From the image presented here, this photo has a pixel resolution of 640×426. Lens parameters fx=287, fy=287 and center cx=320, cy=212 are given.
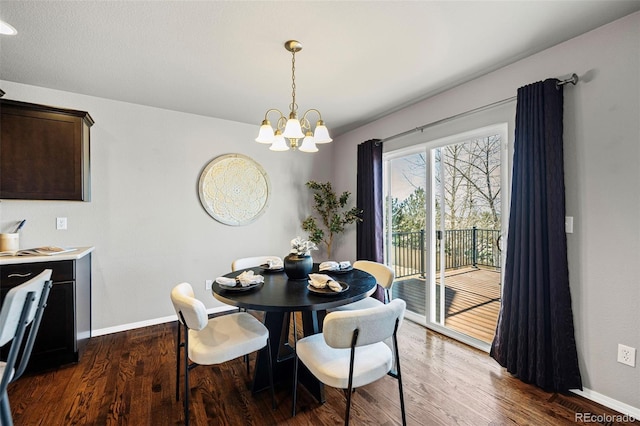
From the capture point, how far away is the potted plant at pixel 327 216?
418 cm

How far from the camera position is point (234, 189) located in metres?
3.78

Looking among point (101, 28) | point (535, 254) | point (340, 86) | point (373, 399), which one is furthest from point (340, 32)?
point (373, 399)

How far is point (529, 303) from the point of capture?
2139 mm

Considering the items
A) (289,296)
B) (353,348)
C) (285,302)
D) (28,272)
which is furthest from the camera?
(28,272)

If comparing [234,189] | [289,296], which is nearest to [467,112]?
[289,296]

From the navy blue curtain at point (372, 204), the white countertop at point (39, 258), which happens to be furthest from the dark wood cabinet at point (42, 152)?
the navy blue curtain at point (372, 204)

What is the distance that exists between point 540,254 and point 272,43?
8.14 ft

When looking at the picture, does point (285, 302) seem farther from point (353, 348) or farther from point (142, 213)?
point (142, 213)

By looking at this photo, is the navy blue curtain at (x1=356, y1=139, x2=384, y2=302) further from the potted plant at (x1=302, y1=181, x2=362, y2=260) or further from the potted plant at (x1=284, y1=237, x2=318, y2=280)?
the potted plant at (x1=284, y1=237, x2=318, y2=280)

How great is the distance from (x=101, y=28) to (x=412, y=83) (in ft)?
8.17

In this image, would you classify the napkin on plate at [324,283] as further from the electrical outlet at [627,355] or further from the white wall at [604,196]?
the electrical outlet at [627,355]

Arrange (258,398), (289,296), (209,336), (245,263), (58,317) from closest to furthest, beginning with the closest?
(289,296)
(209,336)
(258,398)
(58,317)
(245,263)

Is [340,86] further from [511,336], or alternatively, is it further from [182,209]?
[511,336]

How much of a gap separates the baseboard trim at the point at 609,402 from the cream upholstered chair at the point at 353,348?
1.39m
